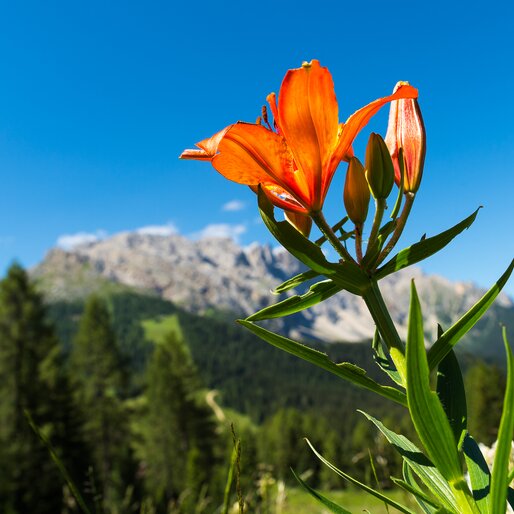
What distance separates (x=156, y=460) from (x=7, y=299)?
1485 cm

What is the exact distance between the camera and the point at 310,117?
0.85 m

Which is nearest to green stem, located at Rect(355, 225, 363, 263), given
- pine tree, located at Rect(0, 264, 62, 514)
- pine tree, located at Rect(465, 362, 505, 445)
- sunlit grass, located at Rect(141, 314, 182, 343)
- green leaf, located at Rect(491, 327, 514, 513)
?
green leaf, located at Rect(491, 327, 514, 513)

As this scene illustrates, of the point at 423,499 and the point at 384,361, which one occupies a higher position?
the point at 384,361

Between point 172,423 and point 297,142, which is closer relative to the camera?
point 297,142

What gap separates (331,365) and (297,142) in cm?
40

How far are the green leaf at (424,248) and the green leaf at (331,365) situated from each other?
0.18 metres

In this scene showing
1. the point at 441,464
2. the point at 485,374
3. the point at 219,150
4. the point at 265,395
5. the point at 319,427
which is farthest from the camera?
the point at 265,395

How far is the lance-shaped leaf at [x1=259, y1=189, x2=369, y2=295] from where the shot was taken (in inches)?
31.9

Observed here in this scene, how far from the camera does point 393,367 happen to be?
93cm

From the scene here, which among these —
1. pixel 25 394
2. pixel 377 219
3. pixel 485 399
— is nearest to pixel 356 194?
pixel 377 219

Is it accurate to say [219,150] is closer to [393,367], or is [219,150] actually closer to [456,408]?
[393,367]

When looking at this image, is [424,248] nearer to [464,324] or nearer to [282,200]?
[464,324]

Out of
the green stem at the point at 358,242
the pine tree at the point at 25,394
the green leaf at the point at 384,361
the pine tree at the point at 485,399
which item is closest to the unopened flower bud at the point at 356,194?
the green stem at the point at 358,242

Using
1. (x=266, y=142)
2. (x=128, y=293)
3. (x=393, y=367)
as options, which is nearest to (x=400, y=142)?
(x=266, y=142)
